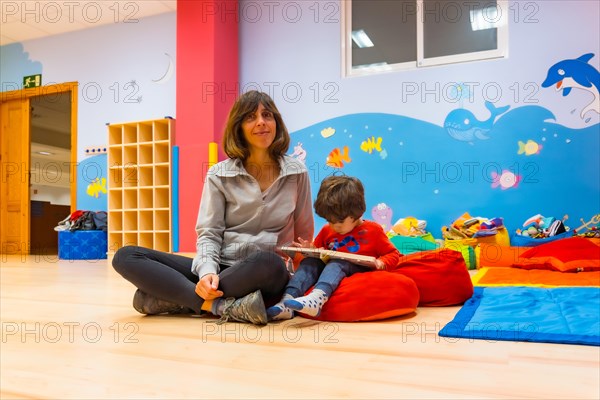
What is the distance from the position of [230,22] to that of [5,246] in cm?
385

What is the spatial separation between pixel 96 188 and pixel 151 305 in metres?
4.04

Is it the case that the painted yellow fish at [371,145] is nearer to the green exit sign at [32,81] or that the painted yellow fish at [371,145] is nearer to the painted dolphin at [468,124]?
the painted dolphin at [468,124]

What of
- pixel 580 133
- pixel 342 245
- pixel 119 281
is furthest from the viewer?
pixel 580 133

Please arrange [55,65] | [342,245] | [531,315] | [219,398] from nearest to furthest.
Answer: [219,398], [531,315], [342,245], [55,65]

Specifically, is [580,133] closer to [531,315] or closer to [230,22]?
[531,315]

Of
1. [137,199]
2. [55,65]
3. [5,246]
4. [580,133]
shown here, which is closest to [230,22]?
[137,199]

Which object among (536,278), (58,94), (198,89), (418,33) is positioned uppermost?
(418,33)

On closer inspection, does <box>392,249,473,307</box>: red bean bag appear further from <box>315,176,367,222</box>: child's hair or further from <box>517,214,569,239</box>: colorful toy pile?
<box>517,214,569,239</box>: colorful toy pile

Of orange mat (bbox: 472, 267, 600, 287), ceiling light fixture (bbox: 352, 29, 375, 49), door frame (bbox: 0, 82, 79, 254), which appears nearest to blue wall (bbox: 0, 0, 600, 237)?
ceiling light fixture (bbox: 352, 29, 375, 49)

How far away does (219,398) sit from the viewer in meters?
0.91

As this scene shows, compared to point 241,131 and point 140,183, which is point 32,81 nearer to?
point 140,183

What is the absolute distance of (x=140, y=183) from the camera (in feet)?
16.1

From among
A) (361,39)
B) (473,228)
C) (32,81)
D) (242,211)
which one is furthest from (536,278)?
(32,81)

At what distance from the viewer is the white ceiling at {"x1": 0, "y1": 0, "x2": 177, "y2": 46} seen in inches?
195
